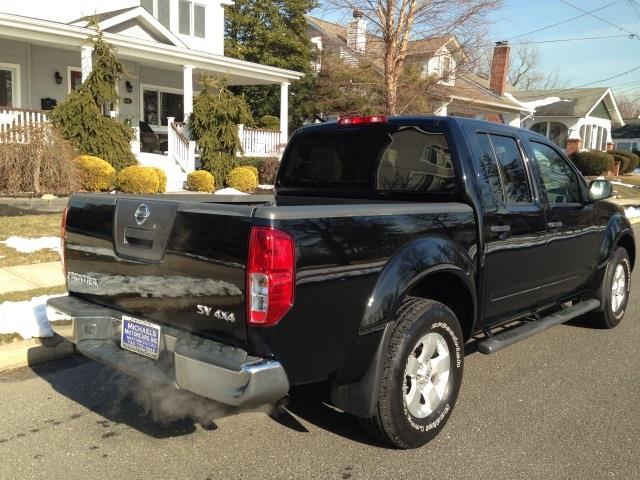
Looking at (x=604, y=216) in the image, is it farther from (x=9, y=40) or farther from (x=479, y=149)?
(x=9, y=40)

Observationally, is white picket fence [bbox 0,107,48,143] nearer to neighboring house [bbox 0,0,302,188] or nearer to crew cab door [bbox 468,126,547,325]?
neighboring house [bbox 0,0,302,188]

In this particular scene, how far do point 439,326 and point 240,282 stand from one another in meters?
1.35

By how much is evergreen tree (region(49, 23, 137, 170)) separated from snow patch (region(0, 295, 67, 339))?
8.70 m

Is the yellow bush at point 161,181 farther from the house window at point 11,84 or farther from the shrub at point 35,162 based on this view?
the house window at point 11,84

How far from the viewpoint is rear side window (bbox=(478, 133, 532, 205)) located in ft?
14.0

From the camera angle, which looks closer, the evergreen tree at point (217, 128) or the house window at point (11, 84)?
the evergreen tree at point (217, 128)

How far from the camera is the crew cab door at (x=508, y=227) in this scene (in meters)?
4.11

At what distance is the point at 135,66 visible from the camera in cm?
1931

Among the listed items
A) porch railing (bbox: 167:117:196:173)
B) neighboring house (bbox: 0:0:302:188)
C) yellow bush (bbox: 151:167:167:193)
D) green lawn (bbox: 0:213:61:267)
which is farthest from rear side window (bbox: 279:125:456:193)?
porch railing (bbox: 167:117:196:173)

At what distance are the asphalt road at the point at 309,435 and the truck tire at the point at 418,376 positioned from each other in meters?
0.16

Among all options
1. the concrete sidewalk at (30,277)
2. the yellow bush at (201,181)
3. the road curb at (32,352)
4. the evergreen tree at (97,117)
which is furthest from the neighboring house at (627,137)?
the road curb at (32,352)

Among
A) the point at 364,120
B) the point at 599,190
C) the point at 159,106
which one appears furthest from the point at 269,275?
the point at 159,106

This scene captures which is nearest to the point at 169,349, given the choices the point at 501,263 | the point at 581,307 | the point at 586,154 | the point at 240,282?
the point at 240,282

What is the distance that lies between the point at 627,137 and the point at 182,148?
49.9 meters
